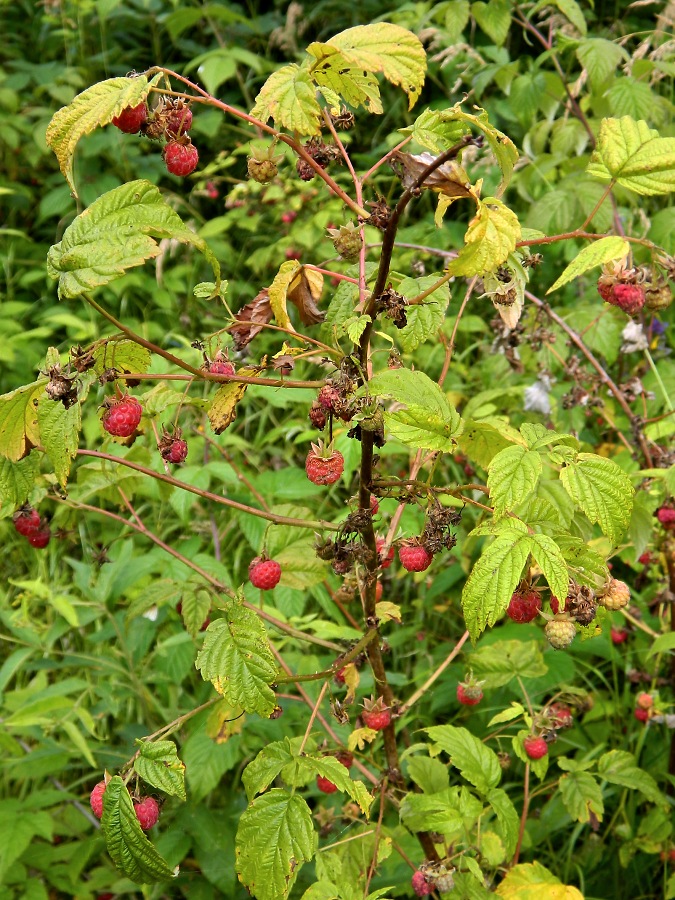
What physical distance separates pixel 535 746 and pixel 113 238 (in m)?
0.95

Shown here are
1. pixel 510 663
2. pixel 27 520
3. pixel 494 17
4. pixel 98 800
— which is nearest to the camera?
pixel 98 800

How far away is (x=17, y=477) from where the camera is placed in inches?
43.9

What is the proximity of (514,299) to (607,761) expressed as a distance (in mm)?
804

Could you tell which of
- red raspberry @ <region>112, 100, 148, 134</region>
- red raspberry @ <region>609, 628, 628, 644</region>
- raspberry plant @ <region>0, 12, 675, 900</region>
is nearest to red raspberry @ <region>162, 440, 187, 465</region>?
raspberry plant @ <region>0, 12, 675, 900</region>

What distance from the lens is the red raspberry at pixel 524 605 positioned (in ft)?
3.29

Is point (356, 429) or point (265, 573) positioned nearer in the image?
point (356, 429)

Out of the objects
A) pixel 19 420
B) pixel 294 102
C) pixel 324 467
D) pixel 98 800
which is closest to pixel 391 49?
pixel 294 102

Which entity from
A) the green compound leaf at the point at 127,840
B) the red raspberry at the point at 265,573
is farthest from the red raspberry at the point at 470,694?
A: the green compound leaf at the point at 127,840

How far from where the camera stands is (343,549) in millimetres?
1043

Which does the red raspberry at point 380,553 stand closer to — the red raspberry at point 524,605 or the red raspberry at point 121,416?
the red raspberry at point 524,605

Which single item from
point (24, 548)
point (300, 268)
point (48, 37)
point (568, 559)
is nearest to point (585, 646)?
point (568, 559)

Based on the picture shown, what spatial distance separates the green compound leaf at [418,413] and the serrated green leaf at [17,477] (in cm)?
48

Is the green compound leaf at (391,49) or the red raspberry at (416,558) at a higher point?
the green compound leaf at (391,49)

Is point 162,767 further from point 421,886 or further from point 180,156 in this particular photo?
point 180,156
